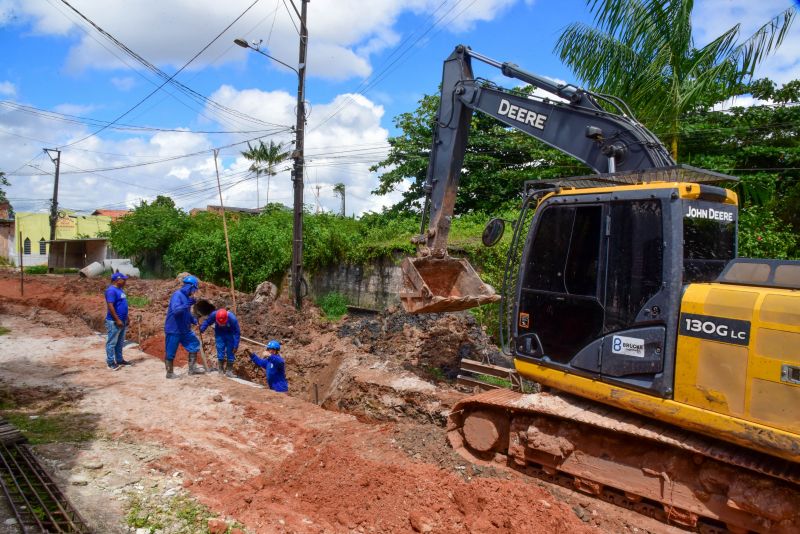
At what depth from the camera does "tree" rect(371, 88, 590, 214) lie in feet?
64.2

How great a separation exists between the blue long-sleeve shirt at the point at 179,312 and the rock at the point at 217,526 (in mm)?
4805

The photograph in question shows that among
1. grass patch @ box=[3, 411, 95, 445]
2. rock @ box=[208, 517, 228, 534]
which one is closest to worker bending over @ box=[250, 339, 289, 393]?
grass patch @ box=[3, 411, 95, 445]

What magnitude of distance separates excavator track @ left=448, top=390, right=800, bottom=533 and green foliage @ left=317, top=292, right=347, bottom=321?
11.9m

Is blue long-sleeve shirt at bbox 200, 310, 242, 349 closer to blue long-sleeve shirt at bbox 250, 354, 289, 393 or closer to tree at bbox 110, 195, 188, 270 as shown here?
blue long-sleeve shirt at bbox 250, 354, 289, 393

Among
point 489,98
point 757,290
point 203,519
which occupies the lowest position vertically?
point 203,519

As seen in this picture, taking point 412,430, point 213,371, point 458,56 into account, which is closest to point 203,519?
point 412,430

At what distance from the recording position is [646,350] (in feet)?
14.2

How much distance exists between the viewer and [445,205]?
23.8ft

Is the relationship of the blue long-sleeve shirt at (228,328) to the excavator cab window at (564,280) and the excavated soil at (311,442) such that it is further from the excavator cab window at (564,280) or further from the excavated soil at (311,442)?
the excavator cab window at (564,280)

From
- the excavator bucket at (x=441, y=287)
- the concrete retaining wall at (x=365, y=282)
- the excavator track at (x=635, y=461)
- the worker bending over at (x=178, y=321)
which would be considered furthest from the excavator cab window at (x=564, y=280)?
the concrete retaining wall at (x=365, y=282)

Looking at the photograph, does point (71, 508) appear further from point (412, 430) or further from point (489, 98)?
point (489, 98)

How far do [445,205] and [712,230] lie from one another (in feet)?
11.0

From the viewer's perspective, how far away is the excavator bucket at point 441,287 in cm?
675

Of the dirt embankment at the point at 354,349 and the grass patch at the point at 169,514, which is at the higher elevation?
the dirt embankment at the point at 354,349
